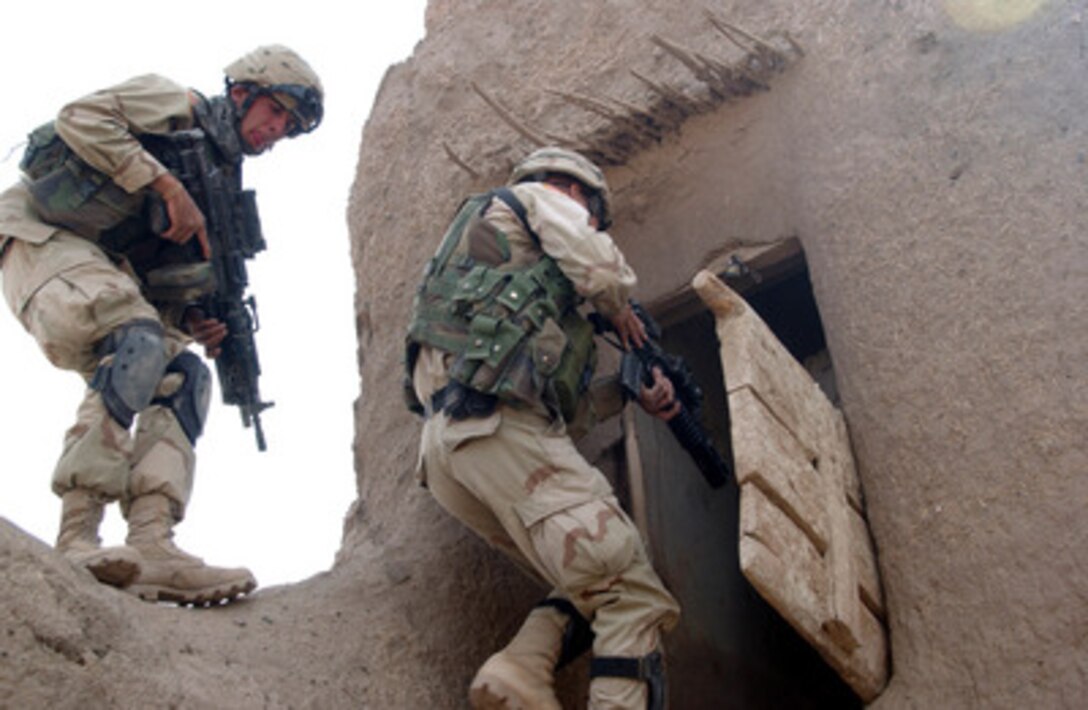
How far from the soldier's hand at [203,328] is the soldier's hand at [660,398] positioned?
1.41 m

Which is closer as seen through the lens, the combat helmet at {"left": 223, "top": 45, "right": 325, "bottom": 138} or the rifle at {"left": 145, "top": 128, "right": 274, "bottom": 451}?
the rifle at {"left": 145, "top": 128, "right": 274, "bottom": 451}

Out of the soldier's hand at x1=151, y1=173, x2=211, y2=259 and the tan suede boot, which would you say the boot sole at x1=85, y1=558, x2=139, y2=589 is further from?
the soldier's hand at x1=151, y1=173, x2=211, y2=259

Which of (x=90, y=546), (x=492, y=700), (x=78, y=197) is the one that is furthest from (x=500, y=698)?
(x=78, y=197)

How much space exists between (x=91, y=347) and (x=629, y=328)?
5.09ft

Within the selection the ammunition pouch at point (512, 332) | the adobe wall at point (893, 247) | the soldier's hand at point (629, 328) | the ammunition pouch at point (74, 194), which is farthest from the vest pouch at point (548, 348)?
the ammunition pouch at point (74, 194)

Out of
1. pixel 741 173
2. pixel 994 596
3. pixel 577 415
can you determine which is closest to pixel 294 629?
pixel 577 415

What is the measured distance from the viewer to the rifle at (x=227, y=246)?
378cm

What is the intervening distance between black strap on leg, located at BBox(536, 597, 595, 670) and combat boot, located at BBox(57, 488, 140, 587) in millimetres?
1090

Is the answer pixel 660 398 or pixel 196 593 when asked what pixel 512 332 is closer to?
pixel 660 398

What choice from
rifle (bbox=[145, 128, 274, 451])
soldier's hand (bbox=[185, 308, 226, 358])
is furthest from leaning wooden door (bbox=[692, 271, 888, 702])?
soldier's hand (bbox=[185, 308, 226, 358])

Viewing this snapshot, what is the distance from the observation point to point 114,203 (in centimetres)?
364

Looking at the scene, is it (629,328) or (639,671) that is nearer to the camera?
(639,671)

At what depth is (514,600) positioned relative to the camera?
388 cm

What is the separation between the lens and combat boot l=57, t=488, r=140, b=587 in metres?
3.11
